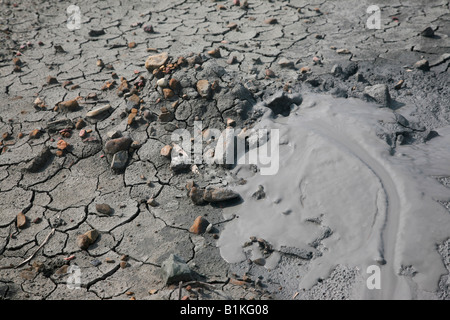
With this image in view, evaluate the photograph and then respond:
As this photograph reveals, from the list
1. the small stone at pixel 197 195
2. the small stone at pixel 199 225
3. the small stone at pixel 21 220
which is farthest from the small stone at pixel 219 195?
the small stone at pixel 21 220

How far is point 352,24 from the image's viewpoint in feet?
14.8

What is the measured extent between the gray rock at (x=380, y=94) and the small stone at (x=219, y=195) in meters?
1.41

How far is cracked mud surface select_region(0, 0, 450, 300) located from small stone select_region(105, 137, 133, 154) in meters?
0.05

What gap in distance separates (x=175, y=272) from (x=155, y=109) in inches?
64.2

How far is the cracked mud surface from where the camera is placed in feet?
7.86

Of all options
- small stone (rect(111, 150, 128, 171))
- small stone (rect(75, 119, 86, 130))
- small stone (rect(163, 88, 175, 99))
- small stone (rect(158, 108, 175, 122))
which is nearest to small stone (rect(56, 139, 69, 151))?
small stone (rect(75, 119, 86, 130))

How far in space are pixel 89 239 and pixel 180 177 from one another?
0.79 meters

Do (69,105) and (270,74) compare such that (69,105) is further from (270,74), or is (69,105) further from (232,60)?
(270,74)

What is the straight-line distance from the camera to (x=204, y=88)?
3.33 meters

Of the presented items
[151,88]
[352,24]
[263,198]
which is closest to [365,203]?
[263,198]

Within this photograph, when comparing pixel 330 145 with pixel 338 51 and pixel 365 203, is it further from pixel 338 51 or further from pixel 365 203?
pixel 338 51

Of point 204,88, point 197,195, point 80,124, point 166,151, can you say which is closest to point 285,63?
point 204,88

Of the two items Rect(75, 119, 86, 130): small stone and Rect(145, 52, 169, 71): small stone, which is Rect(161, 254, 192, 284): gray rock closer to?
Rect(75, 119, 86, 130): small stone
